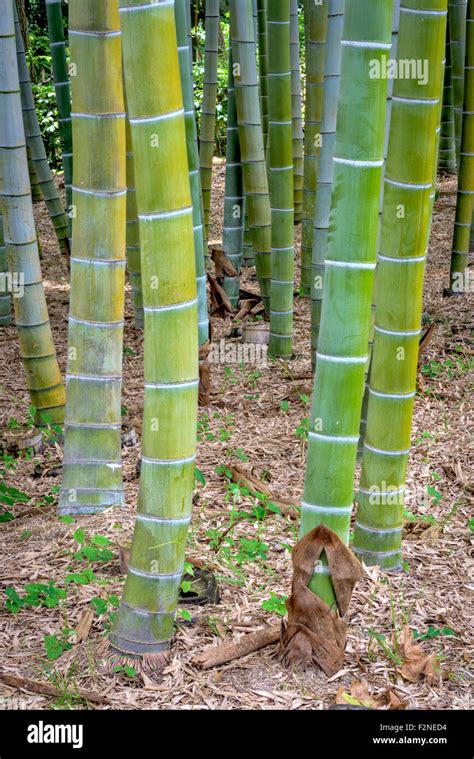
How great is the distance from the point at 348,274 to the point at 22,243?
1.87 meters

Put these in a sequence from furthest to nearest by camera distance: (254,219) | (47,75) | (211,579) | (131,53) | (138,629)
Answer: (47,75), (254,219), (211,579), (138,629), (131,53)

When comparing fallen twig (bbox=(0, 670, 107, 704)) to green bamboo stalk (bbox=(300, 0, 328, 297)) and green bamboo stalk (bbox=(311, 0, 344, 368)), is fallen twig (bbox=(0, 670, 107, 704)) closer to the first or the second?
green bamboo stalk (bbox=(311, 0, 344, 368))

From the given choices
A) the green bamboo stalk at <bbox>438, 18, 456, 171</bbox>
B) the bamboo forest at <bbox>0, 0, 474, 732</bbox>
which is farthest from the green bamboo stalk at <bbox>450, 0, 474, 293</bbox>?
the green bamboo stalk at <bbox>438, 18, 456, 171</bbox>

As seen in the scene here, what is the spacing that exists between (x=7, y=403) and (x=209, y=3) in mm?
3507

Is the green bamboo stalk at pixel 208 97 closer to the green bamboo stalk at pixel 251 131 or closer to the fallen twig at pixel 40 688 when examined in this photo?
the green bamboo stalk at pixel 251 131

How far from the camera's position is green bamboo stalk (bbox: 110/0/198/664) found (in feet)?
5.83

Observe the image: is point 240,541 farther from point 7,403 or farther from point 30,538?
point 7,403

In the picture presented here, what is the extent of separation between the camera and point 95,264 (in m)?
2.80

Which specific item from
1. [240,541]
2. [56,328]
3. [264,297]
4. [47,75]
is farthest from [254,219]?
[47,75]

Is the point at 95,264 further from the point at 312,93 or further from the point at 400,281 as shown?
the point at 312,93

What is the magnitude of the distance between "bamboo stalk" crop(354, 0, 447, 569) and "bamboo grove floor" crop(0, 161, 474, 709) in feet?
0.64

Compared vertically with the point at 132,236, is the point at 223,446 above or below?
below

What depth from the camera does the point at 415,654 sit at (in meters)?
2.15

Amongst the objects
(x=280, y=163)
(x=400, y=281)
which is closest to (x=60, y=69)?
(x=280, y=163)
